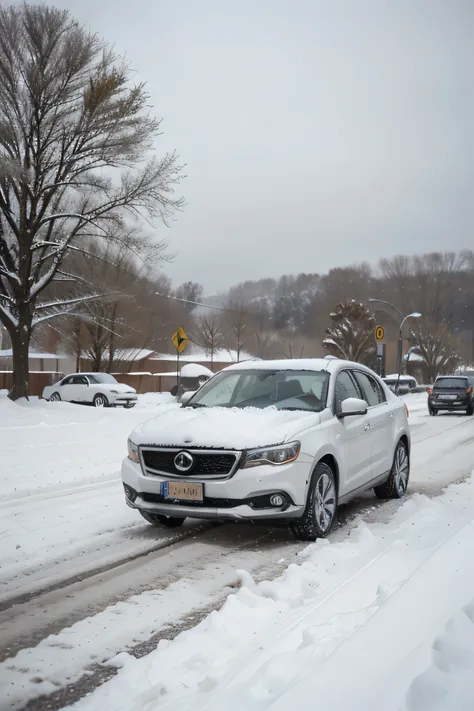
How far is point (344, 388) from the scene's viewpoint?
7.78 metres

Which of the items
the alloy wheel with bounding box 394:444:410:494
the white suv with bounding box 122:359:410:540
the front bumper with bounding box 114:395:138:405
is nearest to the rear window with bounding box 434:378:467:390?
the front bumper with bounding box 114:395:138:405

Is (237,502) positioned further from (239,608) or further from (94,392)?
(94,392)

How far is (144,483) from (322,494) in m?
1.56

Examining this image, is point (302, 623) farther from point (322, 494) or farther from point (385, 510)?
point (385, 510)

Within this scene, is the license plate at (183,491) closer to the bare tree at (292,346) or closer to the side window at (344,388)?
the side window at (344,388)

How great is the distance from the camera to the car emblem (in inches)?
248

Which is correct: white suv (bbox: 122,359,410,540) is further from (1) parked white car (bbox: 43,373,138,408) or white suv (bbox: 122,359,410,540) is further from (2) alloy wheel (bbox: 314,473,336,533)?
(1) parked white car (bbox: 43,373,138,408)

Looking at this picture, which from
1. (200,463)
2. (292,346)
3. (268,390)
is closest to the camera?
(200,463)

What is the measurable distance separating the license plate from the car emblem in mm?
118

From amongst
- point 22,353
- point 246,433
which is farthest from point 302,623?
point 22,353

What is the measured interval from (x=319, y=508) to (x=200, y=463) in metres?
1.14

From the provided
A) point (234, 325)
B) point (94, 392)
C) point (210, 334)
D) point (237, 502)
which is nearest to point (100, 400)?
point (94, 392)

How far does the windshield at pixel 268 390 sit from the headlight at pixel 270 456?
2.95ft

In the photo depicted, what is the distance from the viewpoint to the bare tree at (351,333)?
72188 mm
